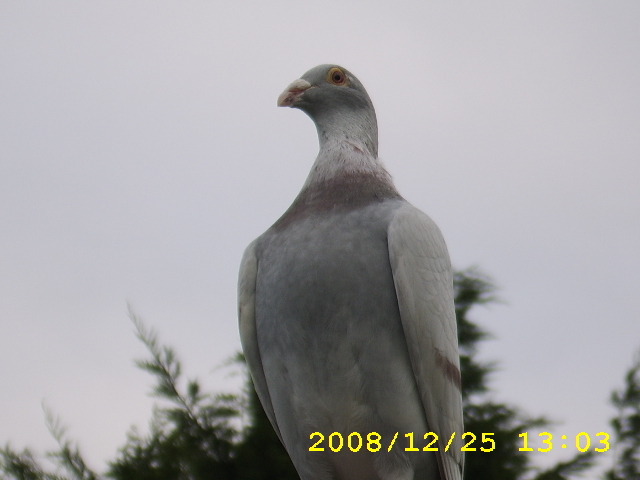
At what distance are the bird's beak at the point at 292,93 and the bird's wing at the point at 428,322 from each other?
834mm

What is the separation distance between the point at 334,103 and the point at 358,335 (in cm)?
126

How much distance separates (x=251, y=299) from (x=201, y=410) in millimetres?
2761

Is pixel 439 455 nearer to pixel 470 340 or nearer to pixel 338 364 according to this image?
pixel 338 364

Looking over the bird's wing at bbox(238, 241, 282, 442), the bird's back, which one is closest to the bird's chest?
the bird's back

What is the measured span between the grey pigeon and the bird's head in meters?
0.32

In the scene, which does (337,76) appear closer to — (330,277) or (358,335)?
(330,277)

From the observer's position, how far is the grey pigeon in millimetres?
3816

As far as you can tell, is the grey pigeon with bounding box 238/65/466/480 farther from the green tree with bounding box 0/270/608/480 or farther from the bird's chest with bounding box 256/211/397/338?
the green tree with bounding box 0/270/608/480

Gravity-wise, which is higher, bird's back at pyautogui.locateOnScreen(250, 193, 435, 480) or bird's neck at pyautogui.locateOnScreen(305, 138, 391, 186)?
bird's neck at pyautogui.locateOnScreen(305, 138, 391, 186)

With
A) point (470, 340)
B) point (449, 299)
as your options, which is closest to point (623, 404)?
point (470, 340)

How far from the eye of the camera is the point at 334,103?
176 inches

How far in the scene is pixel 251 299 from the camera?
4176 millimetres

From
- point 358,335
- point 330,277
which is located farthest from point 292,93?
point 358,335

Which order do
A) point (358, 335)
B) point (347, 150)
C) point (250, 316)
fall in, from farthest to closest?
point (347, 150)
point (250, 316)
point (358, 335)
